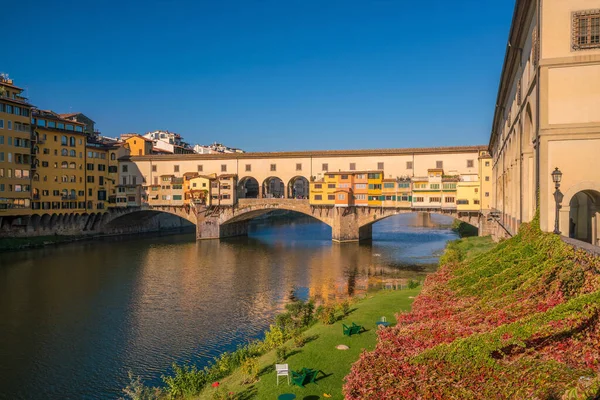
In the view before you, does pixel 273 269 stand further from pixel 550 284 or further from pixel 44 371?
pixel 550 284

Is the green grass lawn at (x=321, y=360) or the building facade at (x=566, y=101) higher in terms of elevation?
the building facade at (x=566, y=101)

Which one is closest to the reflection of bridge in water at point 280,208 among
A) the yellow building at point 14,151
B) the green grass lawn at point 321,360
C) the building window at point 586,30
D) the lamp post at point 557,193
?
the yellow building at point 14,151

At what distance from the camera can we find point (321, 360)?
1473 centimetres

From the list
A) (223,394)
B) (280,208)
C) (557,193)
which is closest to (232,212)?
(280,208)

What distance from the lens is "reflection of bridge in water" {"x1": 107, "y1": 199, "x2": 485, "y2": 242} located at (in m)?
53.9

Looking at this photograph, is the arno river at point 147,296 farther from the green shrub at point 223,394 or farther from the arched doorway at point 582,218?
the arched doorway at point 582,218

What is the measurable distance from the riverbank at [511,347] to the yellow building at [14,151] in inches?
2029

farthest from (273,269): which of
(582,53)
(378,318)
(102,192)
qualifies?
(102,192)

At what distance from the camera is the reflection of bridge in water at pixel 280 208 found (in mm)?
53906

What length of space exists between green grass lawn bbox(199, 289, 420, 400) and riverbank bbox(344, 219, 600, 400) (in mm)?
2643

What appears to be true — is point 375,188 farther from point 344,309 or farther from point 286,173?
point 344,309

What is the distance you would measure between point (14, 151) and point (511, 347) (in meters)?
55.7

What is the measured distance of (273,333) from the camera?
17812mm

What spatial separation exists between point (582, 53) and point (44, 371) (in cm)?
2208
